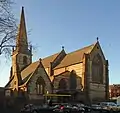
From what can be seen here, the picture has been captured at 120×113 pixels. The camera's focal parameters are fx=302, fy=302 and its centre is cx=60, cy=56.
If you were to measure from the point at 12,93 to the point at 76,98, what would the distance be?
14777 mm

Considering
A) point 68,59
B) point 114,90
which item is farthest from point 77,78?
point 114,90

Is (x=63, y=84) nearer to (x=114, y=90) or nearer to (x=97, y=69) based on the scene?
(x=97, y=69)

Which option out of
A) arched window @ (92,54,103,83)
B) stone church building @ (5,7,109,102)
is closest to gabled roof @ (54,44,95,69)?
stone church building @ (5,7,109,102)

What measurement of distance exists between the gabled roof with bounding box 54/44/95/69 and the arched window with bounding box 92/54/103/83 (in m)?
2.95

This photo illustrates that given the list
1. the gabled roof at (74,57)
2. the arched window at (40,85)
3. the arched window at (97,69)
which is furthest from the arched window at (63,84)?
the arched window at (40,85)

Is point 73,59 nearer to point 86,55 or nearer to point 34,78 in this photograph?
point 86,55

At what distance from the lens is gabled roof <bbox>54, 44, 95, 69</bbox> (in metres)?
72.8

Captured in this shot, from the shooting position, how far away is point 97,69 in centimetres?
7256

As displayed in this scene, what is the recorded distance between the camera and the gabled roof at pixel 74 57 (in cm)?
7281

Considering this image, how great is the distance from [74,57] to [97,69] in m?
7.16

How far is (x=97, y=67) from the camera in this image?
238 feet

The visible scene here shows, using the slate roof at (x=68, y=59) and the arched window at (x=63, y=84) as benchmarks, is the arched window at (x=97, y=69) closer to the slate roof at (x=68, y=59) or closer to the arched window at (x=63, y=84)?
the slate roof at (x=68, y=59)

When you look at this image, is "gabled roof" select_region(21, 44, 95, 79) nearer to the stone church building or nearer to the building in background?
the stone church building

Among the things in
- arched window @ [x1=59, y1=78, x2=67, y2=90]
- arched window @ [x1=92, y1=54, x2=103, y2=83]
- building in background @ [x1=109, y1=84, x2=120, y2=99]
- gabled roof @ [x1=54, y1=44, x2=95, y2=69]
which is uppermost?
gabled roof @ [x1=54, y1=44, x2=95, y2=69]
